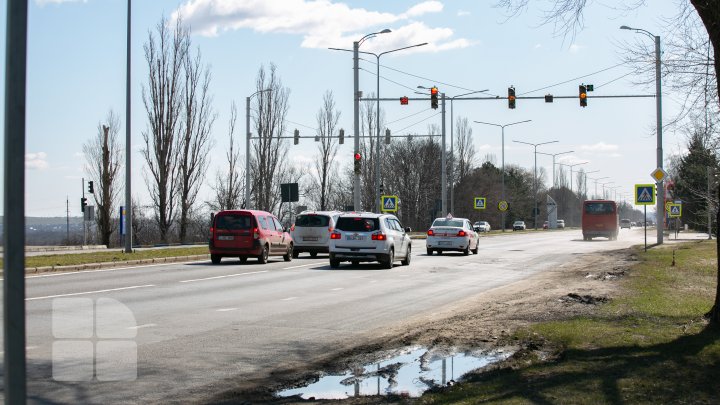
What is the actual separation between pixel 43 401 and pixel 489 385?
3819 millimetres

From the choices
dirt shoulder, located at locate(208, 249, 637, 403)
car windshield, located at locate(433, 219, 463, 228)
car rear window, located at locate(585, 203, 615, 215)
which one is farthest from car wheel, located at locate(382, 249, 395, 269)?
car rear window, located at locate(585, 203, 615, 215)

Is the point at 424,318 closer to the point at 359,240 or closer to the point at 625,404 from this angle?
the point at 625,404

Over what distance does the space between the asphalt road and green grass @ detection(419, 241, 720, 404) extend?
2.66 metres

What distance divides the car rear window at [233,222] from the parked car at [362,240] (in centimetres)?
296

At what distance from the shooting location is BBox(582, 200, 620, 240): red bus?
211 ft

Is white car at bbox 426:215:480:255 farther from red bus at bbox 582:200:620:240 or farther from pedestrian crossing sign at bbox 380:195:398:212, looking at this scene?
red bus at bbox 582:200:620:240

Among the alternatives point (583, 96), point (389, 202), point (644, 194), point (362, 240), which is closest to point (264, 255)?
point (362, 240)

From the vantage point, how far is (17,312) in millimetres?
4273

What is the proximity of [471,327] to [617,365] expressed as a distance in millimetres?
4019

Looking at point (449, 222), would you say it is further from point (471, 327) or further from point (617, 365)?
point (617, 365)

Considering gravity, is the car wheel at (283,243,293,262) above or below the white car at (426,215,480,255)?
below

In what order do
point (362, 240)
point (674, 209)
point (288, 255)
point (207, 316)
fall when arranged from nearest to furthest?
point (207, 316) < point (362, 240) < point (288, 255) < point (674, 209)

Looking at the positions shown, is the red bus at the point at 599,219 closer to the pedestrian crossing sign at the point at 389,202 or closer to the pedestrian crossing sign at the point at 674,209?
the pedestrian crossing sign at the point at 674,209

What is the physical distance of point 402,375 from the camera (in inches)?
336
